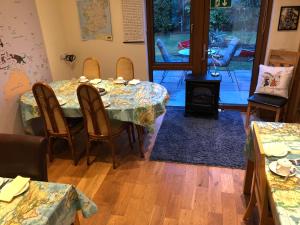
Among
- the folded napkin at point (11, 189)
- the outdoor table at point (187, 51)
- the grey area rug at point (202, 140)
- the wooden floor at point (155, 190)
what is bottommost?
the wooden floor at point (155, 190)

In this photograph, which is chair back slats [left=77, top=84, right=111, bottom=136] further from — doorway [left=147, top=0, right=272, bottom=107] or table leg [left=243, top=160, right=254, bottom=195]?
doorway [left=147, top=0, right=272, bottom=107]

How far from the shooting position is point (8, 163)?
156 cm

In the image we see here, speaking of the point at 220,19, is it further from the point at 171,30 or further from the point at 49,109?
the point at 49,109

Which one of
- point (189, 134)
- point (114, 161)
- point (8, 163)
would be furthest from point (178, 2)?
point (8, 163)

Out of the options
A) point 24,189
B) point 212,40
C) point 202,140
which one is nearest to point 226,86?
point 212,40

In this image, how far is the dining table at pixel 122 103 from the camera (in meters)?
2.53

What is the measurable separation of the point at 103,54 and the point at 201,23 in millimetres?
1553

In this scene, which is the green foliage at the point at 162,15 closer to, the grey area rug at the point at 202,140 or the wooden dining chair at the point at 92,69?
the wooden dining chair at the point at 92,69

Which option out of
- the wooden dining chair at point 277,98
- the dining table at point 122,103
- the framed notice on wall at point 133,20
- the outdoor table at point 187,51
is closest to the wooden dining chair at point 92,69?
the dining table at point 122,103

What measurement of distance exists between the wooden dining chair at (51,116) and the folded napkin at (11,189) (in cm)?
128

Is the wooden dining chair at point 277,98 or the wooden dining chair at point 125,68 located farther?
the wooden dining chair at point 125,68

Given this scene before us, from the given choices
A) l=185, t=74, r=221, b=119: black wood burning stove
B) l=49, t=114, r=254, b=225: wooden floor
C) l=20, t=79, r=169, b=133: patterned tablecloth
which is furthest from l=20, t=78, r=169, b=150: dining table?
l=185, t=74, r=221, b=119: black wood burning stove

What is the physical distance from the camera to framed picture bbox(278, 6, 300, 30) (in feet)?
10.6

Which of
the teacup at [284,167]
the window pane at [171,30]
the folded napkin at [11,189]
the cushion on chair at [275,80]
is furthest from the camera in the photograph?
the window pane at [171,30]
